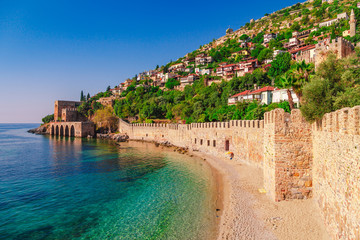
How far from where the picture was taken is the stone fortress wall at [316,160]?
5453mm

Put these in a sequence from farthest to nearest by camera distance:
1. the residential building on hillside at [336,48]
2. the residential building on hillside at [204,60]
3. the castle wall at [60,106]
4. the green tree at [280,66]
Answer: the residential building on hillside at [204,60]
the castle wall at [60,106]
the green tree at [280,66]
the residential building on hillside at [336,48]

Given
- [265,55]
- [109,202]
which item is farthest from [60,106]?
[109,202]

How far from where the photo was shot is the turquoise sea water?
34.1ft

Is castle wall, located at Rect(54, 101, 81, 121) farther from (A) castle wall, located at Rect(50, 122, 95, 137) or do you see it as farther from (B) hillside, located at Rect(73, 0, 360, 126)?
(B) hillside, located at Rect(73, 0, 360, 126)

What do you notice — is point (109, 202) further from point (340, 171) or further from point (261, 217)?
point (340, 171)

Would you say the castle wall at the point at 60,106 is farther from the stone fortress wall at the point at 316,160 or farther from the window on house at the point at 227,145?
the stone fortress wall at the point at 316,160

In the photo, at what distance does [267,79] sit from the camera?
175 feet

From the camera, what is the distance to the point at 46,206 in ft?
44.8

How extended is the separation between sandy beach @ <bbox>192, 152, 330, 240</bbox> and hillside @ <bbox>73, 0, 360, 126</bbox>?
14.1 ft

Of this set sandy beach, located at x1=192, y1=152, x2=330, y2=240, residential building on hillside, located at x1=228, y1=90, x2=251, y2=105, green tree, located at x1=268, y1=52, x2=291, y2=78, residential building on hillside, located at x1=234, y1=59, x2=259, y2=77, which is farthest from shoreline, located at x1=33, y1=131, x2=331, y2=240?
residential building on hillside, located at x1=234, y1=59, x2=259, y2=77

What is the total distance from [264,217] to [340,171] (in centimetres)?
491

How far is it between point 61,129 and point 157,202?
239 ft

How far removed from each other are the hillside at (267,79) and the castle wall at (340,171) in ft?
7.01

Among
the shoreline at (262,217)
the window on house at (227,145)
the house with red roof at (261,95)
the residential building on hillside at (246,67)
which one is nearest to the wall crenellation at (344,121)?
the shoreline at (262,217)
